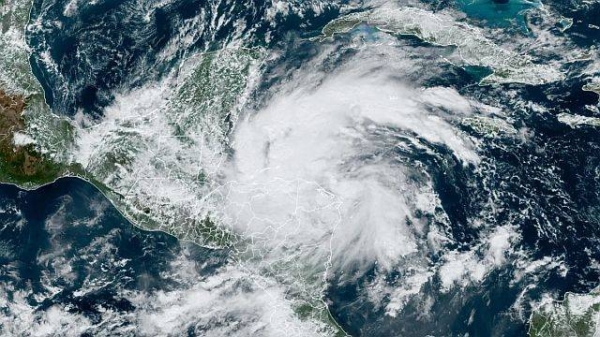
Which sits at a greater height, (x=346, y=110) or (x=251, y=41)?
(x=251, y=41)

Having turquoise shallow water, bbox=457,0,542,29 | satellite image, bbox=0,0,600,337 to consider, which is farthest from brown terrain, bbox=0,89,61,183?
turquoise shallow water, bbox=457,0,542,29

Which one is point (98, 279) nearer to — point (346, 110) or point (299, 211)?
point (299, 211)

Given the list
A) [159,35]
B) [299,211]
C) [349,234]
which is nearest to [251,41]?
[159,35]

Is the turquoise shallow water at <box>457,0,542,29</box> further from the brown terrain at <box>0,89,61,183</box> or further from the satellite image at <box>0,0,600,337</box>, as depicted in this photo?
the brown terrain at <box>0,89,61,183</box>

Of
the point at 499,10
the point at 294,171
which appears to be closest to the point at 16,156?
the point at 294,171

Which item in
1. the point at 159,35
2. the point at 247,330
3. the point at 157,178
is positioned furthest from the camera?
the point at 159,35

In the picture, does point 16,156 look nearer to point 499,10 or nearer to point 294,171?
point 294,171
